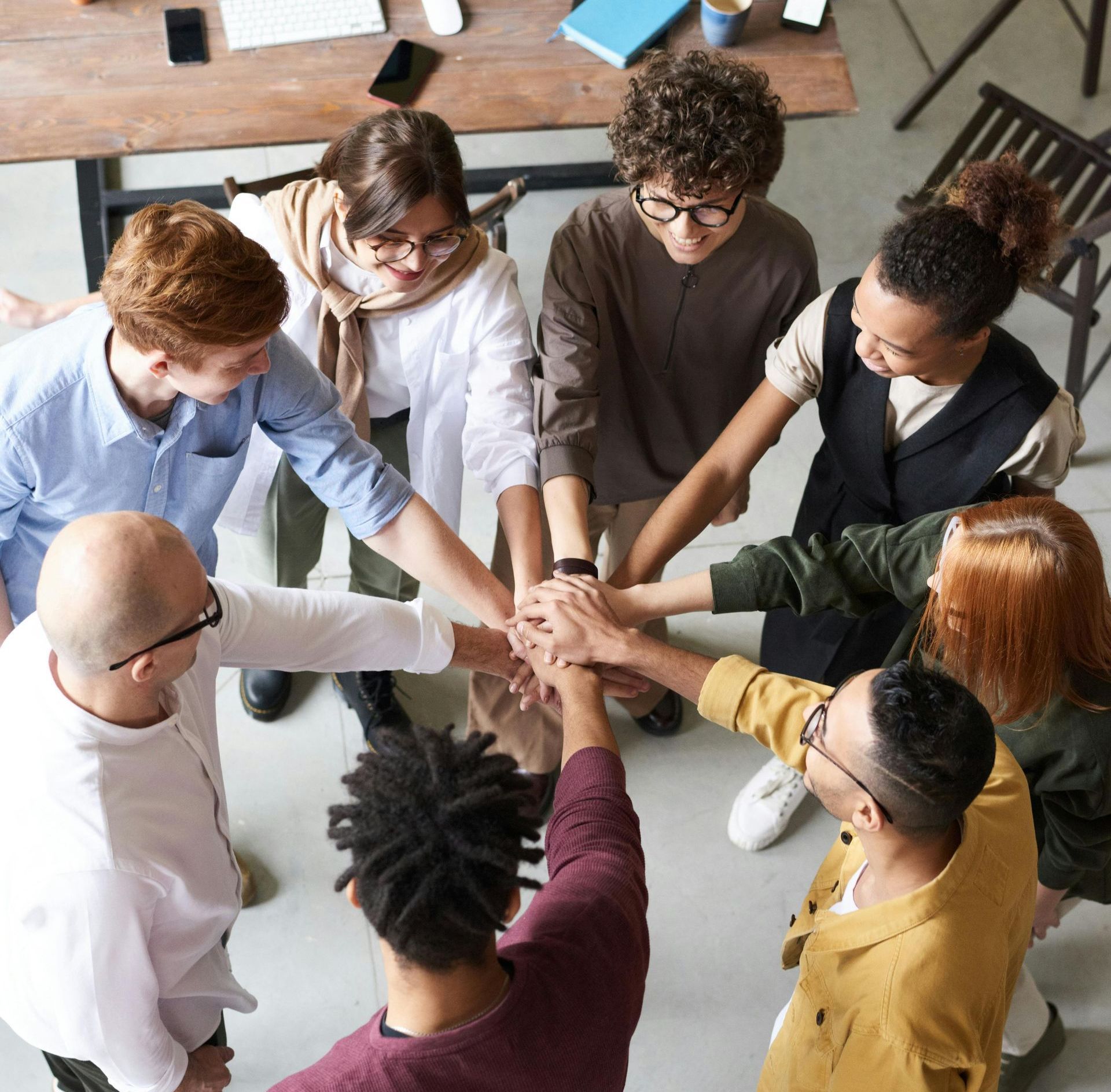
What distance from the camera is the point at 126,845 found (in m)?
1.38

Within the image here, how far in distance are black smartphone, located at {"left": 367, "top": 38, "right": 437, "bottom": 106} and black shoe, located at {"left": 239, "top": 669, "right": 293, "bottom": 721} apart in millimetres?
1547

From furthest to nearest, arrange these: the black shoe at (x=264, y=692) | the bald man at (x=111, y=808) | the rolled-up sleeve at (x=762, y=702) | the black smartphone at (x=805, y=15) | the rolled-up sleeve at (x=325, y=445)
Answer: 1. the black smartphone at (x=805, y=15)
2. the black shoe at (x=264, y=692)
3. the rolled-up sleeve at (x=325, y=445)
4. the rolled-up sleeve at (x=762, y=702)
5. the bald man at (x=111, y=808)

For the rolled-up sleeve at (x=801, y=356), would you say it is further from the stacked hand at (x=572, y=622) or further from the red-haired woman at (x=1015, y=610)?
the stacked hand at (x=572, y=622)

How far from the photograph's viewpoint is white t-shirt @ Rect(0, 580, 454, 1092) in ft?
4.41

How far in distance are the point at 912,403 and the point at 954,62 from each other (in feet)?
9.52

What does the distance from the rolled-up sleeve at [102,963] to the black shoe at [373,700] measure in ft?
3.98

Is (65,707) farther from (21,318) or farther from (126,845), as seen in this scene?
(21,318)

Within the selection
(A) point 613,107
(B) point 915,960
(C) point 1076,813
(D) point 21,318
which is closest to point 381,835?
(B) point 915,960

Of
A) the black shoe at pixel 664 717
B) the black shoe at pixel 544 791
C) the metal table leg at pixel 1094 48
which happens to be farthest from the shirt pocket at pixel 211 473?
the metal table leg at pixel 1094 48

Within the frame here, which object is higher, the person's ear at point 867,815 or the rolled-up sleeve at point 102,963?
the person's ear at point 867,815

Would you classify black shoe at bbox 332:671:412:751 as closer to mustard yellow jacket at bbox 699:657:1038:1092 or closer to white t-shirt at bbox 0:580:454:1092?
white t-shirt at bbox 0:580:454:1092

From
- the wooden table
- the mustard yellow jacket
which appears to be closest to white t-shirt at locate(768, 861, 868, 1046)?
the mustard yellow jacket

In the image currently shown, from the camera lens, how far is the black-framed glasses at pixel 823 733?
1.36 metres

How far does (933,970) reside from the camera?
134cm
